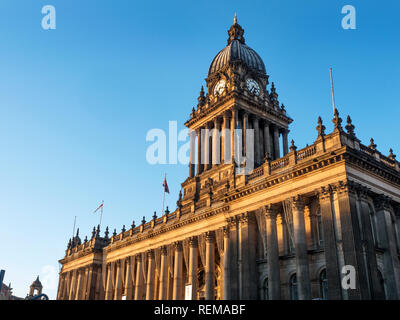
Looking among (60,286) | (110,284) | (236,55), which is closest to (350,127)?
(236,55)

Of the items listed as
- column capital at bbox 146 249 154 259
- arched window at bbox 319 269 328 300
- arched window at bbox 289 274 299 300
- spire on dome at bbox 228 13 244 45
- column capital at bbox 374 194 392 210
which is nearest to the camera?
arched window at bbox 319 269 328 300

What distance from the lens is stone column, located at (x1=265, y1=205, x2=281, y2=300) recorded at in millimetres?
36344

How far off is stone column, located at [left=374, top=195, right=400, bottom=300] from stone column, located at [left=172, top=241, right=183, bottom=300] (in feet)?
84.5

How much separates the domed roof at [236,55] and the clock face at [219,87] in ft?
10.7

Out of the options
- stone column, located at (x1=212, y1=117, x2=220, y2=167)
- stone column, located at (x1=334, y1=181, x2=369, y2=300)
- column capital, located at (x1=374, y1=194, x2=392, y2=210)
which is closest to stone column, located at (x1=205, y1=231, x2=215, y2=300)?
stone column, located at (x1=212, y1=117, x2=220, y2=167)

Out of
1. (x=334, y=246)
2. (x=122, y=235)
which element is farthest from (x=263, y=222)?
(x=122, y=235)

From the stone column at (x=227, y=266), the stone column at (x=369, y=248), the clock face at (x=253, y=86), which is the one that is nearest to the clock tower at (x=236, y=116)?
the clock face at (x=253, y=86)

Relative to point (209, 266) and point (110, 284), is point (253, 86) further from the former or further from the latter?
point (110, 284)

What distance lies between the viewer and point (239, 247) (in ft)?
138

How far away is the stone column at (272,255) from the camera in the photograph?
36344mm

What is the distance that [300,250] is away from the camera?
34750 millimetres

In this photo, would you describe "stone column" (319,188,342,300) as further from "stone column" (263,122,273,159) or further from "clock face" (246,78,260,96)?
"clock face" (246,78,260,96)

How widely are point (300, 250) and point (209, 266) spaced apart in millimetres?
14534

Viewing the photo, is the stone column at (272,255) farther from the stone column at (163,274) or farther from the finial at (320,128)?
the stone column at (163,274)
